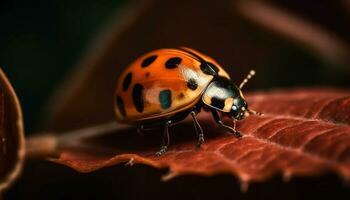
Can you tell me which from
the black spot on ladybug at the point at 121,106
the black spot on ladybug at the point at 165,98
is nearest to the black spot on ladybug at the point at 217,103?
the black spot on ladybug at the point at 165,98

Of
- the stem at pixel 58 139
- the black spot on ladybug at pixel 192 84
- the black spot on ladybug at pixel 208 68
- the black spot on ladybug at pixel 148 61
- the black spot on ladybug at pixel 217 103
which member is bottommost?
the stem at pixel 58 139

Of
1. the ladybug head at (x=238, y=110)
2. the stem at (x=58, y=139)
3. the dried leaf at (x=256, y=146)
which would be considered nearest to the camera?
the dried leaf at (x=256, y=146)

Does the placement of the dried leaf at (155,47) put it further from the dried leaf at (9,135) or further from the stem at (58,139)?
the dried leaf at (9,135)

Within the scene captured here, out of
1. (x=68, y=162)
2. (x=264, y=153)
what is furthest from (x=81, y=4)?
(x=264, y=153)

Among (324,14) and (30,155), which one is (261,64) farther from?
(30,155)

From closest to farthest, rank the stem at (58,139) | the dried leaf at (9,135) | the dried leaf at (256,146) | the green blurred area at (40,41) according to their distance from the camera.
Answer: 1. the dried leaf at (256,146)
2. the dried leaf at (9,135)
3. the stem at (58,139)
4. the green blurred area at (40,41)

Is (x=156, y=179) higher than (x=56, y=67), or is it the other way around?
(x=56, y=67)

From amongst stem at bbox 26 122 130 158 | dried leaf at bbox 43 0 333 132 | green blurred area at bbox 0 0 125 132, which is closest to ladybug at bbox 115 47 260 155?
stem at bbox 26 122 130 158
